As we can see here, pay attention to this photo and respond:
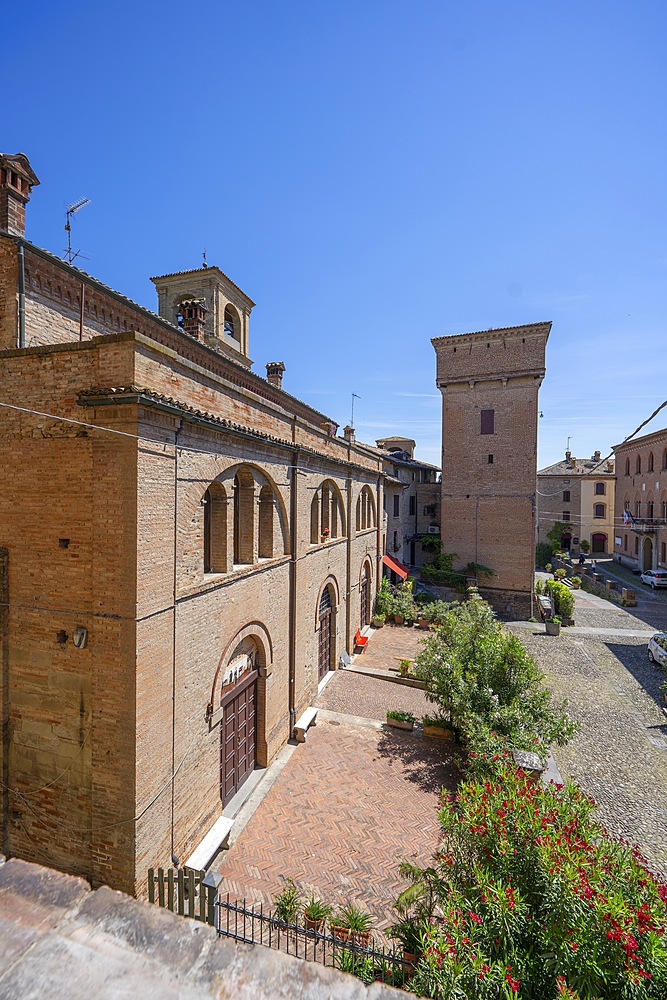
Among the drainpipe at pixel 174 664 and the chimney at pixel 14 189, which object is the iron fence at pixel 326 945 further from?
the chimney at pixel 14 189

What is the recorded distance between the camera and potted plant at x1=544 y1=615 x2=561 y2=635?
72.7ft

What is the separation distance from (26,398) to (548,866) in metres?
8.51

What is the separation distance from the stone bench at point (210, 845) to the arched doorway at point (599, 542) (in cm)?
4651

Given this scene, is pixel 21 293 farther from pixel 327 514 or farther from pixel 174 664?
pixel 327 514

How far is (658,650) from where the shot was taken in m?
18.0

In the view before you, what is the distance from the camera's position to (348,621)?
17531 mm

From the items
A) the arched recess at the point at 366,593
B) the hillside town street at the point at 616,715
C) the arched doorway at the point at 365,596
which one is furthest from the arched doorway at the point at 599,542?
the arched doorway at the point at 365,596

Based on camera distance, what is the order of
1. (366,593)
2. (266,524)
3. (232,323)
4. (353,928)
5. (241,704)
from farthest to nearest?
1. (232,323)
2. (366,593)
3. (266,524)
4. (241,704)
5. (353,928)

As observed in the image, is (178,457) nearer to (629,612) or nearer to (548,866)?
(548,866)

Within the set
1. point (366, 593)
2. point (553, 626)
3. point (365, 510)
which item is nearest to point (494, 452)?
Answer: point (553, 626)

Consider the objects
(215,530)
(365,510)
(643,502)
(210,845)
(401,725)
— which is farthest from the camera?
(643,502)

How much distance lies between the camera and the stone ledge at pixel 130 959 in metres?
1.12

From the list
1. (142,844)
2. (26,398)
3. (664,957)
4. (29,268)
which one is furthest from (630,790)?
(29,268)

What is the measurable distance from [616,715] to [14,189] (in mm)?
20538
